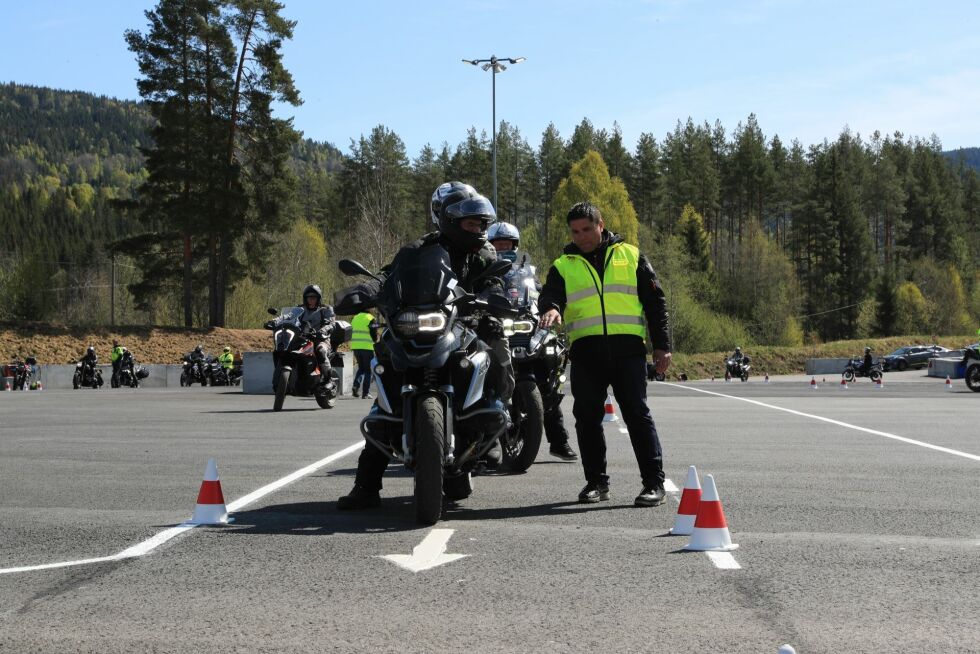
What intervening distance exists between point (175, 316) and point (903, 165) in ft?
282

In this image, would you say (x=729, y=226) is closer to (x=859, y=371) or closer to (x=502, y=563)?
(x=859, y=371)

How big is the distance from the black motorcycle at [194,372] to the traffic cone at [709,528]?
131 ft

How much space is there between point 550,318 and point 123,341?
46714 millimetres

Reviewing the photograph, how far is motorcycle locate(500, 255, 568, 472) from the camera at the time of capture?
30.2ft

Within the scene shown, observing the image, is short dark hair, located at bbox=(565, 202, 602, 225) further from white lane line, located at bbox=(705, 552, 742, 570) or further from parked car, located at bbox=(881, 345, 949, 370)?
parked car, located at bbox=(881, 345, 949, 370)

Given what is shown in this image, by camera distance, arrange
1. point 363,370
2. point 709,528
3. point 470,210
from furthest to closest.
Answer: point 363,370 → point 470,210 → point 709,528

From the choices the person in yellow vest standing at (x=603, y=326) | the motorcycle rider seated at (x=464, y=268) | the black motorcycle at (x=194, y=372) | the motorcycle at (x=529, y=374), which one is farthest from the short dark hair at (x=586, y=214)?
the black motorcycle at (x=194, y=372)

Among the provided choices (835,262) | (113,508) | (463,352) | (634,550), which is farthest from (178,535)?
(835,262)

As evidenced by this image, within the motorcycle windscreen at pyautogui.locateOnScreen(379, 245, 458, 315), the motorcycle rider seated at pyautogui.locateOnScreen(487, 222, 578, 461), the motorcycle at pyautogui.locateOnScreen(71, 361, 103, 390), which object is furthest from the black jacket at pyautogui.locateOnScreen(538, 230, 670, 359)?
the motorcycle at pyautogui.locateOnScreen(71, 361, 103, 390)

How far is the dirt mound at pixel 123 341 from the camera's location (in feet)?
161

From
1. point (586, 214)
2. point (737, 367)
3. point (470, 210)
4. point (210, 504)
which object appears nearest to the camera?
point (210, 504)

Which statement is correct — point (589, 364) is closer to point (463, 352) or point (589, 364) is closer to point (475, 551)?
point (463, 352)

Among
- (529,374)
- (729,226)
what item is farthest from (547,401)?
(729,226)

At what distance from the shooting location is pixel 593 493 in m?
7.94
